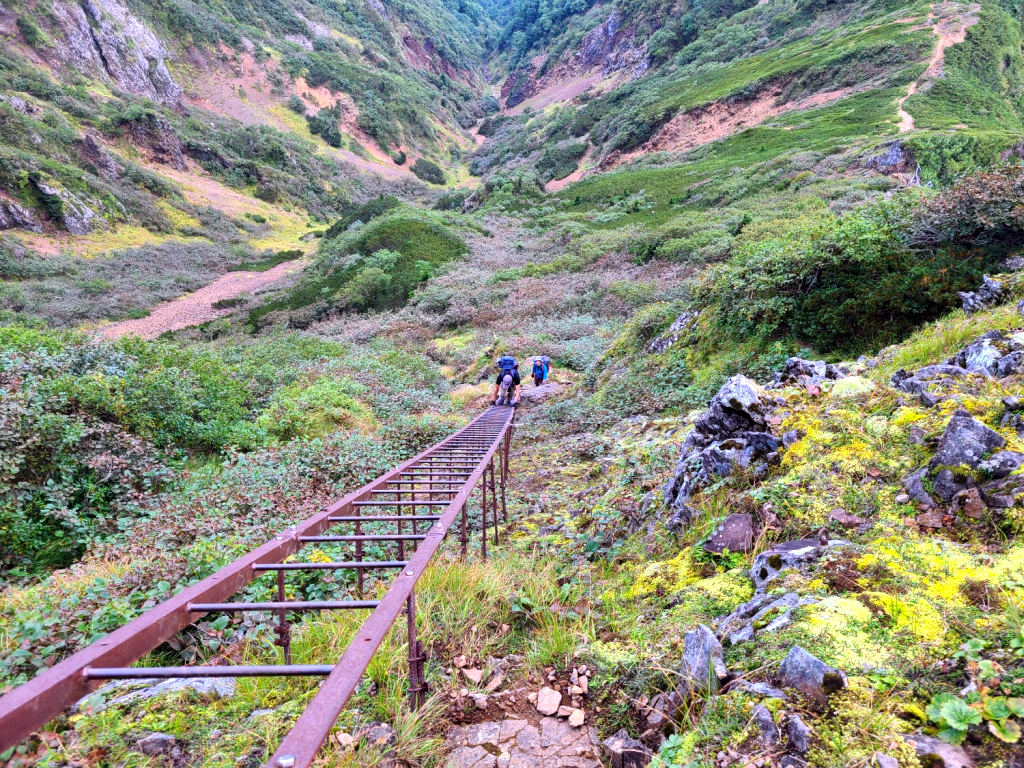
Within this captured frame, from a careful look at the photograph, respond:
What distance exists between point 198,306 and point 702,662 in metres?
27.9

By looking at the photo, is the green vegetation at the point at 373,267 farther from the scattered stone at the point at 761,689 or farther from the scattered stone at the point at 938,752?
the scattered stone at the point at 938,752

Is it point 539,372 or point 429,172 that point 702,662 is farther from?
point 429,172

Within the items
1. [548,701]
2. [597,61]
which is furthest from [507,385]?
[597,61]

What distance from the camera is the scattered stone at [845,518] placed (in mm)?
2400

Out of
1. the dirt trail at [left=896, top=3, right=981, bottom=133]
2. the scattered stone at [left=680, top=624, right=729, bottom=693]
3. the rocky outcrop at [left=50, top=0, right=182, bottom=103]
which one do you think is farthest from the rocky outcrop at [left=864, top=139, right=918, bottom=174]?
the rocky outcrop at [left=50, top=0, right=182, bottom=103]

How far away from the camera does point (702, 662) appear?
188 cm

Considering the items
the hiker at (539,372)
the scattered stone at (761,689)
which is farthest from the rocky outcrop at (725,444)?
the hiker at (539,372)

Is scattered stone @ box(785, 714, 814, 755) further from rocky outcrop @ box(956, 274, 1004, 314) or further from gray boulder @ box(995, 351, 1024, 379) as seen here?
rocky outcrop @ box(956, 274, 1004, 314)

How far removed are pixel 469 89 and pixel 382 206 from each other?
78364 mm

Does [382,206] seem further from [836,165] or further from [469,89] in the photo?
[469,89]

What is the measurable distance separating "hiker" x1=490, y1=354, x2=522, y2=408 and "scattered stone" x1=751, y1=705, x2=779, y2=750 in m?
7.49

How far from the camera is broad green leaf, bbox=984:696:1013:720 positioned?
4.02ft

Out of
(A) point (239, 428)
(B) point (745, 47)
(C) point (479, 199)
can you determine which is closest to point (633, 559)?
(A) point (239, 428)

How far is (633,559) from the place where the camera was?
3318 millimetres
